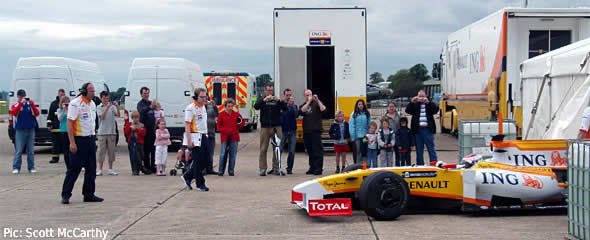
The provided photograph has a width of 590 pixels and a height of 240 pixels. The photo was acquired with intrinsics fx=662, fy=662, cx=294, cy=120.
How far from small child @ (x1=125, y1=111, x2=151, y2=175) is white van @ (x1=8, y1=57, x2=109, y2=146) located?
538 cm

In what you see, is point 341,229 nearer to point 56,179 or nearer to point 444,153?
point 56,179

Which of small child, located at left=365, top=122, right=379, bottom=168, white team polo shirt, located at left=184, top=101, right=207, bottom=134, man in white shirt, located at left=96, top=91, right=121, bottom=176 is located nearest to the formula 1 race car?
white team polo shirt, located at left=184, top=101, right=207, bottom=134

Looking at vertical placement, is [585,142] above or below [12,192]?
above

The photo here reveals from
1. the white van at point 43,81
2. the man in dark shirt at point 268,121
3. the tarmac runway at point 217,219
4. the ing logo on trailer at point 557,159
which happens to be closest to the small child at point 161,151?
the tarmac runway at point 217,219

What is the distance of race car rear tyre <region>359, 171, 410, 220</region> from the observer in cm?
788

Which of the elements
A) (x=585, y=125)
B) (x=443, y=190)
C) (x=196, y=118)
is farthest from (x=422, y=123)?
(x=443, y=190)

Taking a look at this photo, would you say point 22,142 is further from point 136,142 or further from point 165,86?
point 165,86

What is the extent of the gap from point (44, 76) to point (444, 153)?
1146 centimetres

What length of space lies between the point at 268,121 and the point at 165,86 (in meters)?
6.03

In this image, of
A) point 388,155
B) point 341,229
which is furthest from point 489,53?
point 341,229

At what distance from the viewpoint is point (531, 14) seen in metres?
15.1

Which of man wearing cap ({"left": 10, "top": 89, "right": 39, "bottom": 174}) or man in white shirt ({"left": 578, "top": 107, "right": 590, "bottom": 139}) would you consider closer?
man in white shirt ({"left": 578, "top": 107, "right": 590, "bottom": 139})

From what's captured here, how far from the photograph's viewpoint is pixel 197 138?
1097 cm

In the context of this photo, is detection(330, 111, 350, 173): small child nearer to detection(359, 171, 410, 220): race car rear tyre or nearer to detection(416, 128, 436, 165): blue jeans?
detection(416, 128, 436, 165): blue jeans
